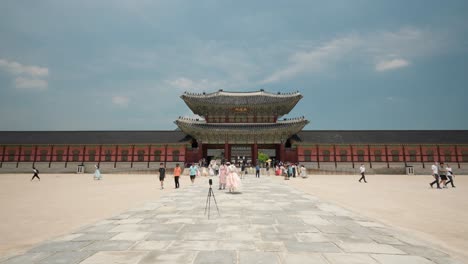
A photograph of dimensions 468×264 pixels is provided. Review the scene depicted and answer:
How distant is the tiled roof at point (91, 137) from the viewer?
33531mm

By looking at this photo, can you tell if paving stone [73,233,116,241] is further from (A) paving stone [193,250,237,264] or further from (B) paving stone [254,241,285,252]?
(B) paving stone [254,241,285,252]

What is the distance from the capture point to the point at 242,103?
33.2 meters

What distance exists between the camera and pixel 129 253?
3.75 m

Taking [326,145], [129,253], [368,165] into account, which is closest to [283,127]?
[326,145]

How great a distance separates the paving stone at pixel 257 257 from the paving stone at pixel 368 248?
1.30 metres

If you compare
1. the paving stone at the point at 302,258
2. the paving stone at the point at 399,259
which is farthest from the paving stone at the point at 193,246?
the paving stone at the point at 399,259

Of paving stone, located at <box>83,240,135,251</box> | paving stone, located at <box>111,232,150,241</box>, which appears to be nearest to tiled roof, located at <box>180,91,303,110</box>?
paving stone, located at <box>111,232,150,241</box>

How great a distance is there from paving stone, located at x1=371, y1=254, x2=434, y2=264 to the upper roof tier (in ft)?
96.0

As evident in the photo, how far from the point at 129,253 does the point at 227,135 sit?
27.9 m

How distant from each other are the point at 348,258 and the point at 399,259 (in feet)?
2.58

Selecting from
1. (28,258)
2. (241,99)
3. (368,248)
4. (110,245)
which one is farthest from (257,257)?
(241,99)

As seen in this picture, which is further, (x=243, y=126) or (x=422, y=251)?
(x=243, y=126)

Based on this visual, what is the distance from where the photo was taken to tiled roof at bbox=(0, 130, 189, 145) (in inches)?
1320

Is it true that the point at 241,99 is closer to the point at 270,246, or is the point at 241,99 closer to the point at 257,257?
the point at 270,246
